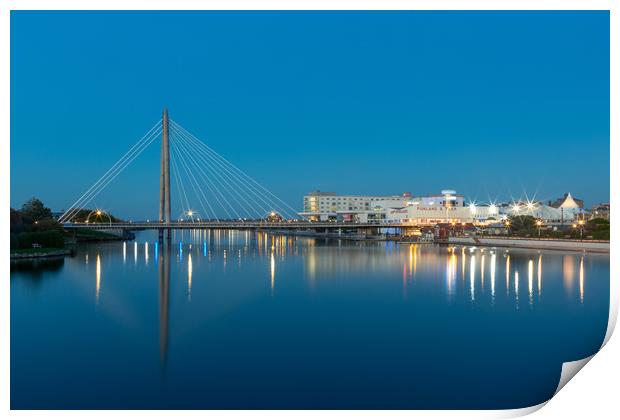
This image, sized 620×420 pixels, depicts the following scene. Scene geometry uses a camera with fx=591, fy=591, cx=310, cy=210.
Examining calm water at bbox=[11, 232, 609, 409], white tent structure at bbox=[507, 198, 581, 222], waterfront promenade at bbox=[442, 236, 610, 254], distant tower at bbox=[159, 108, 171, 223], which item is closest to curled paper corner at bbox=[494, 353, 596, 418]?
calm water at bbox=[11, 232, 609, 409]

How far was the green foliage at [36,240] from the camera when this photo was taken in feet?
34.2

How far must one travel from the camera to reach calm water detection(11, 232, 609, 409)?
130 inches

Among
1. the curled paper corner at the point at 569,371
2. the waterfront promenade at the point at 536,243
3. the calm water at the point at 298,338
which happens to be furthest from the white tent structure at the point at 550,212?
the curled paper corner at the point at 569,371

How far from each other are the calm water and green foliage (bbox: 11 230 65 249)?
1862 millimetres

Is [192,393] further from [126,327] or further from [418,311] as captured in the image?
[418,311]

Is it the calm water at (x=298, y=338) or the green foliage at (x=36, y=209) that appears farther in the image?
the green foliage at (x=36, y=209)

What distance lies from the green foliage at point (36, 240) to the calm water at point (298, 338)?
6.11ft

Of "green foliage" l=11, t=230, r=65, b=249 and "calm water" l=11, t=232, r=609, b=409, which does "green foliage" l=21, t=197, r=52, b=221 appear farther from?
"calm water" l=11, t=232, r=609, b=409

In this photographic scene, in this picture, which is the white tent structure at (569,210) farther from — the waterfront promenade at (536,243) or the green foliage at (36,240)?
the green foliage at (36,240)
